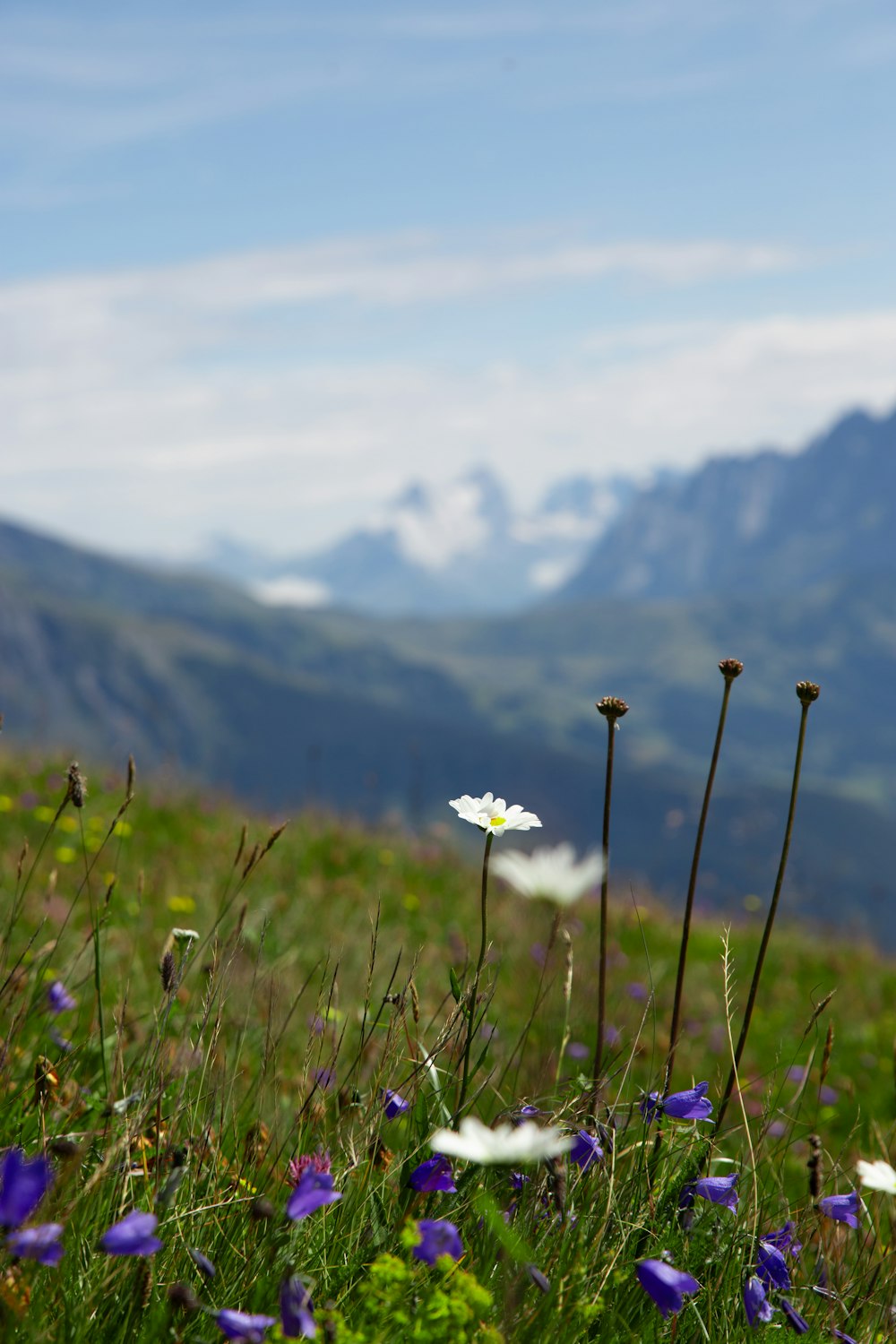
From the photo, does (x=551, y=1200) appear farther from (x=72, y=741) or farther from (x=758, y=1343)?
(x=72, y=741)

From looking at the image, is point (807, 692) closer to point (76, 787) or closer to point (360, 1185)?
point (360, 1185)

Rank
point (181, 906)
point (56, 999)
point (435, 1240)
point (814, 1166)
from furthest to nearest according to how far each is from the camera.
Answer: point (181, 906)
point (56, 999)
point (814, 1166)
point (435, 1240)

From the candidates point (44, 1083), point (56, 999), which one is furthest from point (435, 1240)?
point (56, 999)

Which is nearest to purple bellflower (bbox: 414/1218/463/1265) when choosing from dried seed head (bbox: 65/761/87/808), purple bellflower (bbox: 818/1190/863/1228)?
purple bellflower (bbox: 818/1190/863/1228)

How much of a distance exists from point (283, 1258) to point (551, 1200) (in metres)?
0.53

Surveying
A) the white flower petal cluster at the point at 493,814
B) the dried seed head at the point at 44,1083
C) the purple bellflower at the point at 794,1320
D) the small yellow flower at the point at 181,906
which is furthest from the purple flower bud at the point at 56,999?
the small yellow flower at the point at 181,906

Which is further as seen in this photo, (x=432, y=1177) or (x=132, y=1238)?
(x=432, y=1177)

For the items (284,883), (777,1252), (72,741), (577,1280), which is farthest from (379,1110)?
(72,741)

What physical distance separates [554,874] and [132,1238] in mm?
901

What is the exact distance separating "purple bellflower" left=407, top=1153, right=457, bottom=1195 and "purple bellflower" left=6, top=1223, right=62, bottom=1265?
0.76m

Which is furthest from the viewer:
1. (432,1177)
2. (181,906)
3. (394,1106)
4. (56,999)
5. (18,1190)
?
(181,906)

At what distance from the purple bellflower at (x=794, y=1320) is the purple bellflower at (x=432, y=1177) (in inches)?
25.6

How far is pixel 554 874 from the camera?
208cm

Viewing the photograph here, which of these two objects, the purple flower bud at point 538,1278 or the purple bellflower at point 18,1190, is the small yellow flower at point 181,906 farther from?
the purple bellflower at point 18,1190
